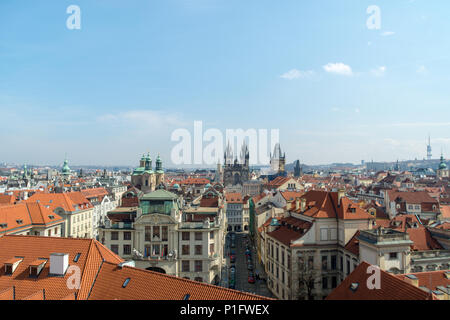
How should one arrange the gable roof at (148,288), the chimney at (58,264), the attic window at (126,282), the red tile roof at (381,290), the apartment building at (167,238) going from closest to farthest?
the gable roof at (148,288)
the red tile roof at (381,290)
the attic window at (126,282)
the chimney at (58,264)
the apartment building at (167,238)

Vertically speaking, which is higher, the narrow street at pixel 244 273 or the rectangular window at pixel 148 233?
the rectangular window at pixel 148 233

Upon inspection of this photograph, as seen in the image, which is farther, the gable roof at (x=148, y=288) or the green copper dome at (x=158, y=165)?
the green copper dome at (x=158, y=165)

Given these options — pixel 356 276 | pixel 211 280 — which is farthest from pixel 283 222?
pixel 356 276

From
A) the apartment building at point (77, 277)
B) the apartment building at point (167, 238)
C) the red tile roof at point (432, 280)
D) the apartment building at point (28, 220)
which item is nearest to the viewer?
the apartment building at point (77, 277)

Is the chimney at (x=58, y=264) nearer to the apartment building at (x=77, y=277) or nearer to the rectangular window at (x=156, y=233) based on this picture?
the apartment building at (x=77, y=277)

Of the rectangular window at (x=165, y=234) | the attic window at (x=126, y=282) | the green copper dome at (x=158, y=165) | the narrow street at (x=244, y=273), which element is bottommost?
the narrow street at (x=244, y=273)

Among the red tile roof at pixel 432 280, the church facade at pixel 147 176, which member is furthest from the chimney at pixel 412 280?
the church facade at pixel 147 176

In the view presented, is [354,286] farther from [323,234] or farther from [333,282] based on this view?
[333,282]
